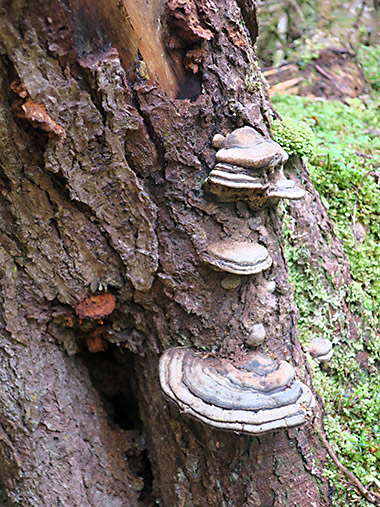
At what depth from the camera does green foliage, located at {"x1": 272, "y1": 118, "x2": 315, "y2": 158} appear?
3.08 metres

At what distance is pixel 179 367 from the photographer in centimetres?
221

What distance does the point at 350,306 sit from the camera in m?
3.35

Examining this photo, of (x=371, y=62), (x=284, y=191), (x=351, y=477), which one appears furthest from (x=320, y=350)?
(x=371, y=62)

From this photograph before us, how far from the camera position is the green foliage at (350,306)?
2762mm

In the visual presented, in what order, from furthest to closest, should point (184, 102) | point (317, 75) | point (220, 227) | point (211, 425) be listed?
point (317, 75) → point (220, 227) → point (184, 102) → point (211, 425)

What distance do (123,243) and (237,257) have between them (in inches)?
25.0

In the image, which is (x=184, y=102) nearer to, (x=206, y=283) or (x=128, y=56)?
(x=128, y=56)

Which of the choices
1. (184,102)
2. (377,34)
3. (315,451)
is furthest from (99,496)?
(377,34)

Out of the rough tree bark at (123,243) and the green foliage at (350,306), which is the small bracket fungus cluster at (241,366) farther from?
the green foliage at (350,306)

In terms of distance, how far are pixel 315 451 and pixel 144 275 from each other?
1.49m

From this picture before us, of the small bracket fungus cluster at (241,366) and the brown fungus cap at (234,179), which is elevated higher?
the brown fungus cap at (234,179)

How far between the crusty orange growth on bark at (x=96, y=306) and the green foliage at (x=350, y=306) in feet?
4.57

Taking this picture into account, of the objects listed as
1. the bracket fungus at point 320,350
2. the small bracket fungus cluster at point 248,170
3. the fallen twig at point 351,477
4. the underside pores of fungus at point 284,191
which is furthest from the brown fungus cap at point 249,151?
the fallen twig at point 351,477

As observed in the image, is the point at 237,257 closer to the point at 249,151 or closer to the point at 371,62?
the point at 249,151
